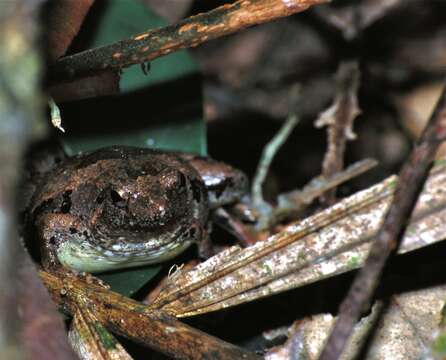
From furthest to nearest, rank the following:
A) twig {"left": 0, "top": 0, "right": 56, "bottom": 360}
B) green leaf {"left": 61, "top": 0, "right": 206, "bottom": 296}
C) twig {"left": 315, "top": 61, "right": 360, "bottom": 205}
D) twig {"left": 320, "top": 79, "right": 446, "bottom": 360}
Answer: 1. twig {"left": 315, "top": 61, "right": 360, "bottom": 205}
2. green leaf {"left": 61, "top": 0, "right": 206, "bottom": 296}
3. twig {"left": 320, "top": 79, "right": 446, "bottom": 360}
4. twig {"left": 0, "top": 0, "right": 56, "bottom": 360}

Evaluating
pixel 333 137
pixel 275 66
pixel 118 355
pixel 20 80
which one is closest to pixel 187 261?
pixel 333 137

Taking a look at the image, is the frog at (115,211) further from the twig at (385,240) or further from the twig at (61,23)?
the twig at (385,240)

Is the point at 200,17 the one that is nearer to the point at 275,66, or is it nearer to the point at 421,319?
the point at 421,319

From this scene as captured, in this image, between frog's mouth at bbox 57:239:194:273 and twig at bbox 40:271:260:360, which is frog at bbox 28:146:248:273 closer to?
frog's mouth at bbox 57:239:194:273

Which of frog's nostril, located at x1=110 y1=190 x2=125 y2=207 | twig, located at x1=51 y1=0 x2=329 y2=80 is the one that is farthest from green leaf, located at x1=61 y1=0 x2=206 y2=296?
twig, located at x1=51 y1=0 x2=329 y2=80

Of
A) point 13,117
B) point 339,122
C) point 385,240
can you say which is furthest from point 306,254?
point 339,122

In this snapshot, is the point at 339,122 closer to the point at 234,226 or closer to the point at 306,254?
the point at 234,226
